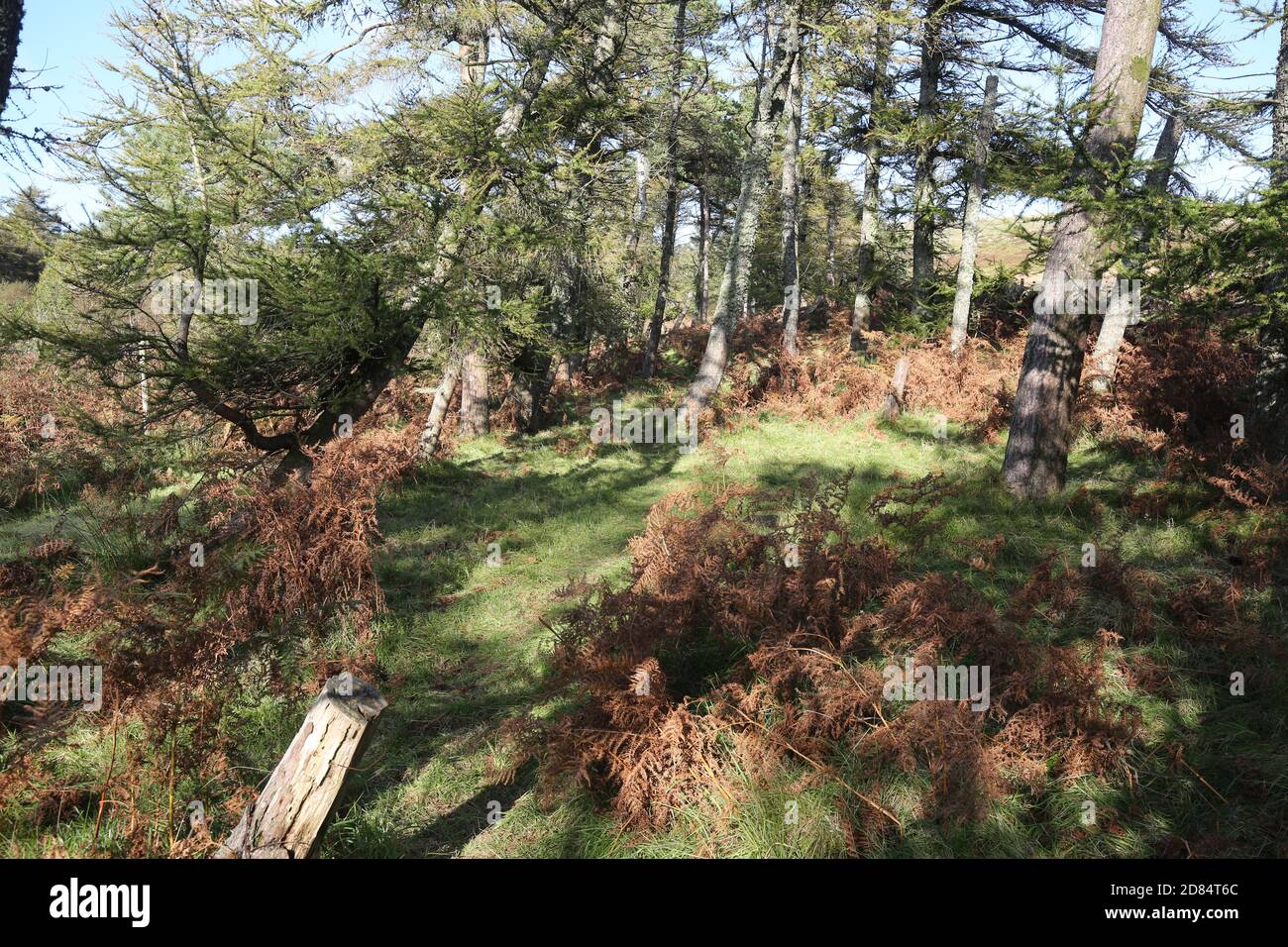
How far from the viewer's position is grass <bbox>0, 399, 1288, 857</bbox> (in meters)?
3.53

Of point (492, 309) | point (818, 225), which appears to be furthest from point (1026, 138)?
point (818, 225)

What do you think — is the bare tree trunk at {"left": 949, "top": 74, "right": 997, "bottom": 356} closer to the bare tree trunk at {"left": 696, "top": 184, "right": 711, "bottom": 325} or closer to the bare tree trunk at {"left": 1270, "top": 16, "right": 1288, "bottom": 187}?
the bare tree trunk at {"left": 1270, "top": 16, "right": 1288, "bottom": 187}

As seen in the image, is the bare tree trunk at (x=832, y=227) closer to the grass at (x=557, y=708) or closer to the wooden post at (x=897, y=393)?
the wooden post at (x=897, y=393)

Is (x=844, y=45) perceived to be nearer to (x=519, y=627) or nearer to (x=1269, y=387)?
(x=1269, y=387)

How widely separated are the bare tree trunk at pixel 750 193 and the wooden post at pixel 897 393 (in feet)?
11.7

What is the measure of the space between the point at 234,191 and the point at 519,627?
648cm

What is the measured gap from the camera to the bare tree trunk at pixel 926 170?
1430cm

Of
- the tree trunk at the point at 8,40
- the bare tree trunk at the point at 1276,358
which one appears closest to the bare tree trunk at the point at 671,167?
the bare tree trunk at the point at 1276,358

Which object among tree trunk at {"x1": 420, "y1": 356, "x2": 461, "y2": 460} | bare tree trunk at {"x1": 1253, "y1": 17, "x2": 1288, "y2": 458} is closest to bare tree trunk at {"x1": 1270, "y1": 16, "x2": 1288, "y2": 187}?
bare tree trunk at {"x1": 1253, "y1": 17, "x2": 1288, "y2": 458}

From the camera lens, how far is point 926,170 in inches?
668

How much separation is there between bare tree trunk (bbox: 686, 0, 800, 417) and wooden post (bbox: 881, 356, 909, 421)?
3559 millimetres

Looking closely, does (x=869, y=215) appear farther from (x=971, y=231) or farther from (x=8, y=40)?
(x=8, y=40)

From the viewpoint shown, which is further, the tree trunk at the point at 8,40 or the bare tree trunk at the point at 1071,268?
the bare tree trunk at the point at 1071,268

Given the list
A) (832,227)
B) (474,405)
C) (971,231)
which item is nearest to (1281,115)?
(971,231)
